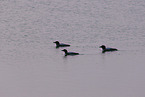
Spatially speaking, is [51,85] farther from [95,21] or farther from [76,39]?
[95,21]

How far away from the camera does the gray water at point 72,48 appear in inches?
749

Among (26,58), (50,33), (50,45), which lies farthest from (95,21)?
(26,58)

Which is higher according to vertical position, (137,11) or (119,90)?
(137,11)

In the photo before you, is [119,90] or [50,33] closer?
[119,90]

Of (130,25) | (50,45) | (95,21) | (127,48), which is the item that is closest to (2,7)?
(95,21)

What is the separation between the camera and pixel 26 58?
2488 centimetres

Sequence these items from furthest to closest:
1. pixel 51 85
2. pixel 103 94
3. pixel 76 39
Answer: pixel 76 39, pixel 51 85, pixel 103 94

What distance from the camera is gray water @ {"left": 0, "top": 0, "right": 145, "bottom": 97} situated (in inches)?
749

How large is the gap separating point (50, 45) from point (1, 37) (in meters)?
4.01

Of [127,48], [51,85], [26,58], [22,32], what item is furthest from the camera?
[22,32]

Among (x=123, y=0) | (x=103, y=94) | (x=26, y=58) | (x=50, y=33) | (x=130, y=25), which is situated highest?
(x=123, y=0)

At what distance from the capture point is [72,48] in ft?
94.3

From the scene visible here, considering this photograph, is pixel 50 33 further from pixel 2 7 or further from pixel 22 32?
pixel 2 7

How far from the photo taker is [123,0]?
50562 millimetres
